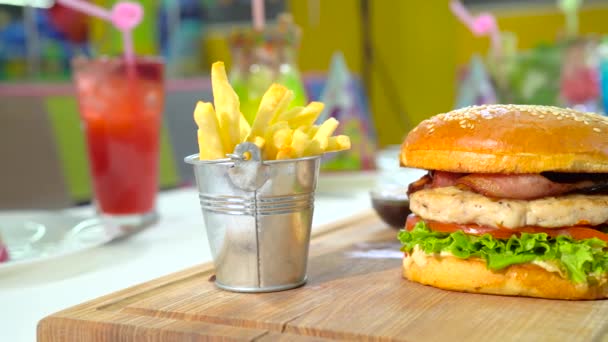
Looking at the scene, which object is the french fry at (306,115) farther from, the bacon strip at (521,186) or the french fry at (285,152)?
the bacon strip at (521,186)

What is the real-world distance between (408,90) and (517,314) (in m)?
6.79

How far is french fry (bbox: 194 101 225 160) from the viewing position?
1.37 meters

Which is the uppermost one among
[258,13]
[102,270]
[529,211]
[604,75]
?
[258,13]

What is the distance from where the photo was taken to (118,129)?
232cm

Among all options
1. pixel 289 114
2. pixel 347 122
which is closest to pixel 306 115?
pixel 289 114

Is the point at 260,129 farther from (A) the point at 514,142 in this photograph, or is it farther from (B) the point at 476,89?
(B) the point at 476,89

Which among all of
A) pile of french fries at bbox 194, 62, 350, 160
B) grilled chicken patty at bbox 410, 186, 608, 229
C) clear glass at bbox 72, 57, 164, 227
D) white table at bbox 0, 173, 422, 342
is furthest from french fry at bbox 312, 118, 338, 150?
clear glass at bbox 72, 57, 164, 227

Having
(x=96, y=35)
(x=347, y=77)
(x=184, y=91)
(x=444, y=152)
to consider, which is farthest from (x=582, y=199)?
(x=96, y=35)

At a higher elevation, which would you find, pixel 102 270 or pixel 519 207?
pixel 519 207

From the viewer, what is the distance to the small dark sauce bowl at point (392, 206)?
6.57 ft

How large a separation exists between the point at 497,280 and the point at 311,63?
700cm

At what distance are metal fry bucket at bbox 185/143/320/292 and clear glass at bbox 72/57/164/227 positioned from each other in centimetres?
86

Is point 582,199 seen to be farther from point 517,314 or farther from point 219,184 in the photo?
point 219,184

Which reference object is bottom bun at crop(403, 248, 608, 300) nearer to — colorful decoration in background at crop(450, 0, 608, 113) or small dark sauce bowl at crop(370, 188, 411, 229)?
small dark sauce bowl at crop(370, 188, 411, 229)
